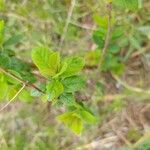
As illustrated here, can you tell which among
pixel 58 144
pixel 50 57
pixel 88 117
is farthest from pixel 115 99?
pixel 50 57

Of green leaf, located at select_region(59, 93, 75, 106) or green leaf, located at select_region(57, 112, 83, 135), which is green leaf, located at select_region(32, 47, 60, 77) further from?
green leaf, located at select_region(57, 112, 83, 135)

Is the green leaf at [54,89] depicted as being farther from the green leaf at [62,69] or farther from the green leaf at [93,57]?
the green leaf at [93,57]

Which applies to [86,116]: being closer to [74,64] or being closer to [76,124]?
[76,124]

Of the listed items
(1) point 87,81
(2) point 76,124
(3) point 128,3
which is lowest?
(2) point 76,124

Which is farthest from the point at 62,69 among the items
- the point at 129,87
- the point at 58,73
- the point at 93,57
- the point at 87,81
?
the point at 129,87

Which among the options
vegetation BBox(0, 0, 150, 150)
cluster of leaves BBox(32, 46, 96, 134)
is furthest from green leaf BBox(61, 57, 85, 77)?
vegetation BBox(0, 0, 150, 150)
